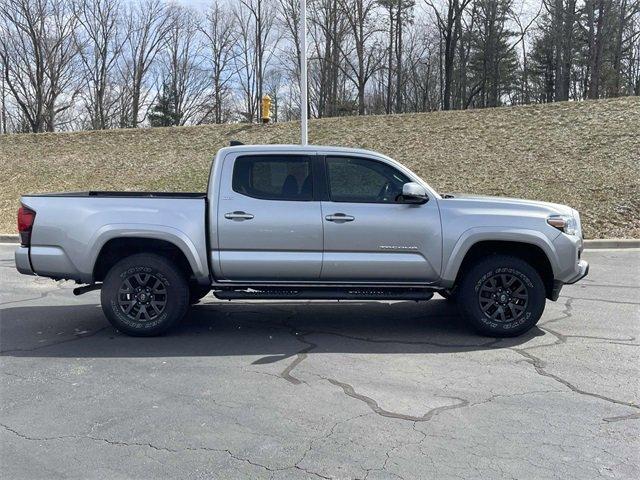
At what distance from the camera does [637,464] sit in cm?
324

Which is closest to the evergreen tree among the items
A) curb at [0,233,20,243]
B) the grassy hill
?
the grassy hill

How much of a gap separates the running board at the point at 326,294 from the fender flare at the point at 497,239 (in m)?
0.49

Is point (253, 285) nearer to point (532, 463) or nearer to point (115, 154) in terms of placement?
point (532, 463)

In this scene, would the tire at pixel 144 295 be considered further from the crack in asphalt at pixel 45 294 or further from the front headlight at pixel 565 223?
the front headlight at pixel 565 223

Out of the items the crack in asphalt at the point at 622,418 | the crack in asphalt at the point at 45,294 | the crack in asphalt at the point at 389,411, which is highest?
the crack in asphalt at the point at 45,294

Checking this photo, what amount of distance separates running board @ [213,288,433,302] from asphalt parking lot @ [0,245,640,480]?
1.47 feet

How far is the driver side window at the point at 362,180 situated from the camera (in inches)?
223

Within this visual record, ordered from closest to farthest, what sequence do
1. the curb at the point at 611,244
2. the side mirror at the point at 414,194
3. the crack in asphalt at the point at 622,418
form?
the crack in asphalt at the point at 622,418 < the side mirror at the point at 414,194 < the curb at the point at 611,244

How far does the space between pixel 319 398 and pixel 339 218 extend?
1960 millimetres

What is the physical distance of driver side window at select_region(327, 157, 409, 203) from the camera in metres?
5.66

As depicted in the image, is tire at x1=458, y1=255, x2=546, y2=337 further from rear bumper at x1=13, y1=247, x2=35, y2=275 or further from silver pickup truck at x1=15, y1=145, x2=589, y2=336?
rear bumper at x1=13, y1=247, x2=35, y2=275

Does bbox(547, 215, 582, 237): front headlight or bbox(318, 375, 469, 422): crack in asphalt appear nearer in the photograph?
bbox(318, 375, 469, 422): crack in asphalt

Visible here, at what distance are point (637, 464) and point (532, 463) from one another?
0.60 meters

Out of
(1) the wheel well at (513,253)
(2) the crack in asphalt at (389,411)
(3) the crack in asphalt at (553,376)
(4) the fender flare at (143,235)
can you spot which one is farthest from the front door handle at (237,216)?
(3) the crack in asphalt at (553,376)
